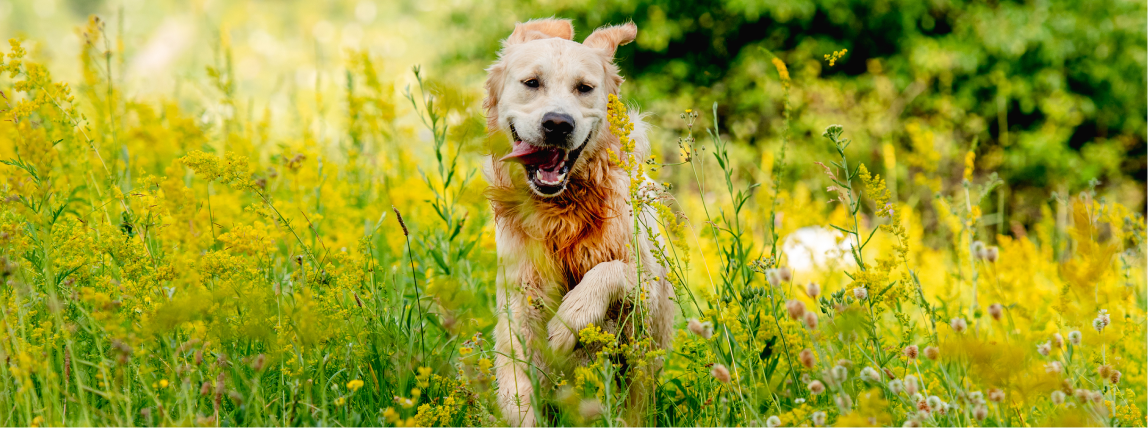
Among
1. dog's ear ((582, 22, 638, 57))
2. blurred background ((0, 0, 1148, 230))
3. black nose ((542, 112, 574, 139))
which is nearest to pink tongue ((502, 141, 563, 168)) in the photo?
black nose ((542, 112, 574, 139))

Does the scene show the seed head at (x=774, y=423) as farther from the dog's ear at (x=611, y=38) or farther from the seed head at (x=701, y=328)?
the dog's ear at (x=611, y=38)

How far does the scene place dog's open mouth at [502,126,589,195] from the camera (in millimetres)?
2697

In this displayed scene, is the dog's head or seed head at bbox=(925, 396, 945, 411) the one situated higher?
the dog's head

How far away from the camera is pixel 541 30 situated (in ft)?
10.6

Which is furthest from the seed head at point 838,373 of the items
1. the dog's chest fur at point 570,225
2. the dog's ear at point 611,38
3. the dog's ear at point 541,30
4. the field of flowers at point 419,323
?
the dog's ear at point 541,30

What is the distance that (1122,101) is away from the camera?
34.4 ft

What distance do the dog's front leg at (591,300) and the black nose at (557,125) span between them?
50cm

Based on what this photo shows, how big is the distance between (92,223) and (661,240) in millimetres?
2133

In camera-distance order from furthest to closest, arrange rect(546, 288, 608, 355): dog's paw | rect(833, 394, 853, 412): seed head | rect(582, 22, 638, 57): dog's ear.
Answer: rect(582, 22, 638, 57): dog's ear < rect(546, 288, 608, 355): dog's paw < rect(833, 394, 853, 412): seed head

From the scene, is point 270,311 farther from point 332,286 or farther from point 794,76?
point 794,76

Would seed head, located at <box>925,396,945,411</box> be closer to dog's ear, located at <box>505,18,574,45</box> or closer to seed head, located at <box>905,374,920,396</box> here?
seed head, located at <box>905,374,920,396</box>

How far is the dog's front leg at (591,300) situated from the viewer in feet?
8.07

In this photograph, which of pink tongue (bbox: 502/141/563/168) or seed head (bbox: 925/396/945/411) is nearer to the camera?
seed head (bbox: 925/396/945/411)

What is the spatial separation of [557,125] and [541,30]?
784 mm
